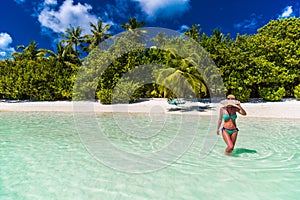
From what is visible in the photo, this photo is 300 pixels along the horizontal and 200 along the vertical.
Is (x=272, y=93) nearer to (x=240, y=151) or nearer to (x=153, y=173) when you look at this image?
(x=240, y=151)

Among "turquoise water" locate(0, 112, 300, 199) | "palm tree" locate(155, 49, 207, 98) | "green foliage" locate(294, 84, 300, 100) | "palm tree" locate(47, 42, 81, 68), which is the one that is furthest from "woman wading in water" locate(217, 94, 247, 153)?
"palm tree" locate(47, 42, 81, 68)

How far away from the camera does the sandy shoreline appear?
17877mm

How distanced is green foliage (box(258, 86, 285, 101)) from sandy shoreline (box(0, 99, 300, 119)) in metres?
0.78

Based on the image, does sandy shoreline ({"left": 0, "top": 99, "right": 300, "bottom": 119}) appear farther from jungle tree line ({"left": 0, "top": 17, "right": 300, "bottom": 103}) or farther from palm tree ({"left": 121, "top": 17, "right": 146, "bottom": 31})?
palm tree ({"left": 121, "top": 17, "right": 146, "bottom": 31})

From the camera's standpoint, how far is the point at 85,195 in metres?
4.31

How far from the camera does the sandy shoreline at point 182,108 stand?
58.7 feet

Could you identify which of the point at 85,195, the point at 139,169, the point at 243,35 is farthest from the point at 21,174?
the point at 243,35

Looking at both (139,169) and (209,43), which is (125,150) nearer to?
(139,169)

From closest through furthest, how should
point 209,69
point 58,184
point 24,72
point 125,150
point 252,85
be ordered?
point 58,184, point 125,150, point 209,69, point 252,85, point 24,72

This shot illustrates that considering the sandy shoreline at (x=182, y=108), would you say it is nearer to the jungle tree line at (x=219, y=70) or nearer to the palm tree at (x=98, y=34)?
the jungle tree line at (x=219, y=70)

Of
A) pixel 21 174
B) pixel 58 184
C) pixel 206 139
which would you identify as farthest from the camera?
pixel 206 139

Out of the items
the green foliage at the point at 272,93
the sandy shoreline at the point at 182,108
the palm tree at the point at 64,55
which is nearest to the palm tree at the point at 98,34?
the palm tree at the point at 64,55

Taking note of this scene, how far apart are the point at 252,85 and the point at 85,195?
74.9ft

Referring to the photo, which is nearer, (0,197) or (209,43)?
(0,197)
